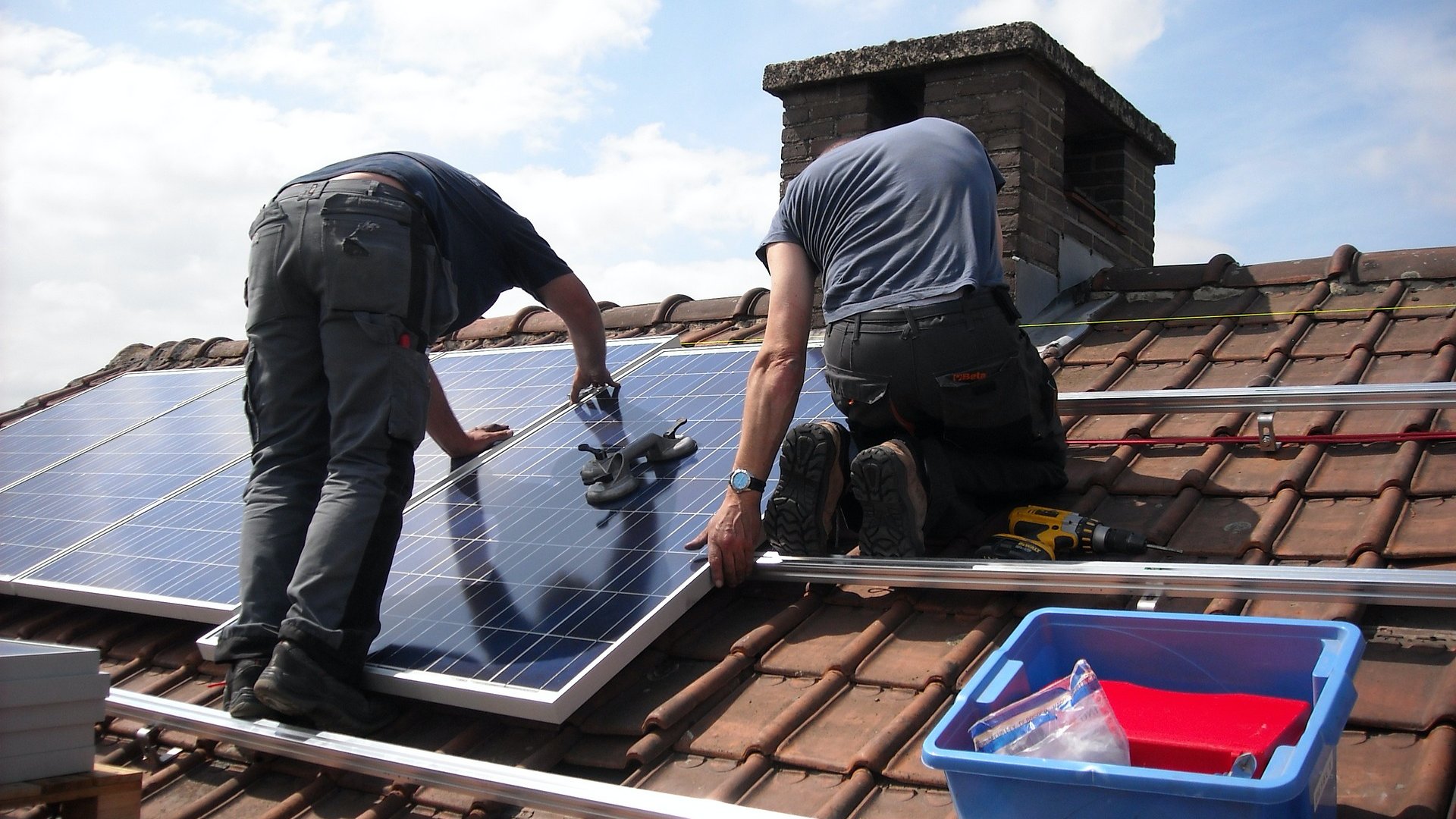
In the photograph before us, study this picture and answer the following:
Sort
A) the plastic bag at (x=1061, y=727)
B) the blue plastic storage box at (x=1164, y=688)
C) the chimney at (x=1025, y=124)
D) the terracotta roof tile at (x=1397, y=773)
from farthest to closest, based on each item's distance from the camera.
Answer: the chimney at (x=1025, y=124)
the terracotta roof tile at (x=1397, y=773)
the plastic bag at (x=1061, y=727)
the blue plastic storage box at (x=1164, y=688)

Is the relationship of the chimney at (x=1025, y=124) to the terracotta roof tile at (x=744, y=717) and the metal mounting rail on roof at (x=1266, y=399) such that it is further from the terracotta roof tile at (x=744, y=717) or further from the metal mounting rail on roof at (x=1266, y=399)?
the terracotta roof tile at (x=744, y=717)

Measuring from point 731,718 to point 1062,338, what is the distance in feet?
9.87

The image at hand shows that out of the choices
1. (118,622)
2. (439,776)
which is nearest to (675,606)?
(439,776)

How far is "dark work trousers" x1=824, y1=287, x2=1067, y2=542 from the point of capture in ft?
11.6

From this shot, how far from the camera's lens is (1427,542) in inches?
117

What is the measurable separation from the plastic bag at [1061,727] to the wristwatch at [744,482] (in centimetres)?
149

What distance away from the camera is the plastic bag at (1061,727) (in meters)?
1.95

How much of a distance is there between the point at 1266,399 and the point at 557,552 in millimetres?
2327

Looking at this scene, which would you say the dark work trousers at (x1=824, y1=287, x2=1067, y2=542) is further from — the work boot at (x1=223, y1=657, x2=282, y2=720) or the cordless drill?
the work boot at (x1=223, y1=657, x2=282, y2=720)

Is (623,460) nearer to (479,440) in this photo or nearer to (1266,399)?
(479,440)

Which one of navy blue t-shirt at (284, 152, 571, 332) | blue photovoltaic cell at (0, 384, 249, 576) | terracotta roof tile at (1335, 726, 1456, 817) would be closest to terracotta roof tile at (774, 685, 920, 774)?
terracotta roof tile at (1335, 726, 1456, 817)

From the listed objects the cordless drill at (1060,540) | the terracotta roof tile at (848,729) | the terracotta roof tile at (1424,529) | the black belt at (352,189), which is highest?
the black belt at (352,189)

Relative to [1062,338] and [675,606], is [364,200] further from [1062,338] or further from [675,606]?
[1062,338]

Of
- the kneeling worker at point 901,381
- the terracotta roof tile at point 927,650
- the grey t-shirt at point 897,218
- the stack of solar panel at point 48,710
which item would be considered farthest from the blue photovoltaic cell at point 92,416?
the terracotta roof tile at point 927,650
